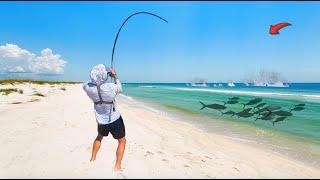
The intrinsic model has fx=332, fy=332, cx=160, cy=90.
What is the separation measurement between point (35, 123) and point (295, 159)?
864 cm

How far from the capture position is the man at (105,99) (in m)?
5.92

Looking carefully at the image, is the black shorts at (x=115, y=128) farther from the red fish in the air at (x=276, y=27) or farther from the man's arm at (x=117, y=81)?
the red fish in the air at (x=276, y=27)

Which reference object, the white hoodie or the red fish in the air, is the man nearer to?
the white hoodie

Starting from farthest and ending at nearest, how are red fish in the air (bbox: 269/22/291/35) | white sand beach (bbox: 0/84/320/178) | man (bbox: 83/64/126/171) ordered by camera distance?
red fish in the air (bbox: 269/22/291/35), white sand beach (bbox: 0/84/320/178), man (bbox: 83/64/126/171)

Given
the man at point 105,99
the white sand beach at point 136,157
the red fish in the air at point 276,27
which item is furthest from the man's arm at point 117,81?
the red fish in the air at point 276,27

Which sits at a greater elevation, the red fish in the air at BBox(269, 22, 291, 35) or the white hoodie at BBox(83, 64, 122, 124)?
the red fish in the air at BBox(269, 22, 291, 35)

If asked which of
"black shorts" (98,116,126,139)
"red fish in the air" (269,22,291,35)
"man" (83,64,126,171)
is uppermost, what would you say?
"red fish in the air" (269,22,291,35)

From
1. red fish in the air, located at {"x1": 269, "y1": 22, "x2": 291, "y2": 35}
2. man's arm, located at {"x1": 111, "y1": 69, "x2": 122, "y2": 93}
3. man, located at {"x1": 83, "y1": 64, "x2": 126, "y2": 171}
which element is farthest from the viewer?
red fish in the air, located at {"x1": 269, "y1": 22, "x2": 291, "y2": 35}

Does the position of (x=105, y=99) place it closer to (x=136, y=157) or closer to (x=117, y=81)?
(x=117, y=81)

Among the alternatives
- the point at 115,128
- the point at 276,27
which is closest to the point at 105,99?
the point at 115,128

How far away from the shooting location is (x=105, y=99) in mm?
5969

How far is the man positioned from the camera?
592 centimetres

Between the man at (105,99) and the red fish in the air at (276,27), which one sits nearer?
the man at (105,99)

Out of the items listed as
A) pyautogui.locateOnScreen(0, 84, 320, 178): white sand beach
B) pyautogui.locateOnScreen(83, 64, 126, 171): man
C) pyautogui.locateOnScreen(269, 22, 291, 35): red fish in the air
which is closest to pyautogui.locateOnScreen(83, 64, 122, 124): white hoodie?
pyautogui.locateOnScreen(83, 64, 126, 171): man
